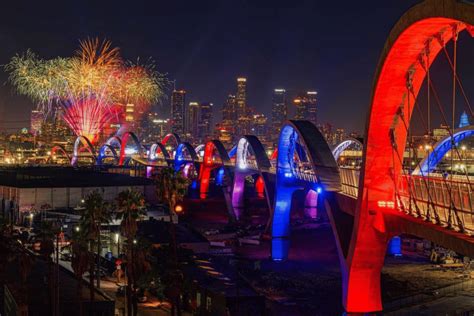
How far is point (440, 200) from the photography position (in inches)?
1150

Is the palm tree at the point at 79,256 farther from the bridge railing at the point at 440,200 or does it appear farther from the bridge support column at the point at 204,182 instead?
the bridge support column at the point at 204,182

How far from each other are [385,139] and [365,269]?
323 inches

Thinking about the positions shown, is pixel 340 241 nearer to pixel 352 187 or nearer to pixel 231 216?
pixel 352 187

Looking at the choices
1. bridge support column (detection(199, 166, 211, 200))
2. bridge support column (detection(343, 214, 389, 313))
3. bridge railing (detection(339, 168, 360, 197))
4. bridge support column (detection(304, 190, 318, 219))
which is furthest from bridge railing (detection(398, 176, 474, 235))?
bridge support column (detection(199, 166, 211, 200))

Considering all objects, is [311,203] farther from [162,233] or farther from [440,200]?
[440,200]

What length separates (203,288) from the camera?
40938 millimetres

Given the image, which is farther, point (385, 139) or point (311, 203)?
point (311, 203)

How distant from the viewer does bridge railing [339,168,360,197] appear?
148 feet

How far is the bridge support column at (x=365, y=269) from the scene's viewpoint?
116ft

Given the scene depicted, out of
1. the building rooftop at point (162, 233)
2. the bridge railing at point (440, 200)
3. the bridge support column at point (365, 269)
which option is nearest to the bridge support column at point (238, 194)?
the building rooftop at point (162, 233)

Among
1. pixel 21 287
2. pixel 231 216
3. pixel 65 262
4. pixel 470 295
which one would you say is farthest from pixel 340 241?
pixel 231 216

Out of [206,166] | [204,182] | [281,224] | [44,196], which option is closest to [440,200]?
[281,224]

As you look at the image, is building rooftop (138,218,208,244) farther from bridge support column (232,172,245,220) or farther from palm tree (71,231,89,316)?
bridge support column (232,172,245,220)

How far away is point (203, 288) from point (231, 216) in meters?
64.4
